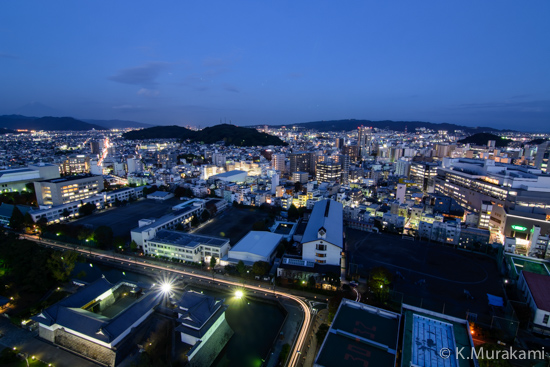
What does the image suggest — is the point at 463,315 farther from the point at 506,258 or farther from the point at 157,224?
the point at 157,224

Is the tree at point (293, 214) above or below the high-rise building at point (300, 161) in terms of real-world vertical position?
below

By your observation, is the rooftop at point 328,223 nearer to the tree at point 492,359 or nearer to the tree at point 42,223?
the tree at point 492,359

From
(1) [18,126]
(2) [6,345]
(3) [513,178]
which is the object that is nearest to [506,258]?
(3) [513,178]

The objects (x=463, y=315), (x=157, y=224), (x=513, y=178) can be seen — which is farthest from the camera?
(x=513, y=178)

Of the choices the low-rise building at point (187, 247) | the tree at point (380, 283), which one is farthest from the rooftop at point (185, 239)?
the tree at point (380, 283)

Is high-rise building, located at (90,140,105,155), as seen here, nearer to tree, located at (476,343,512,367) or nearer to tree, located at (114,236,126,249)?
A: tree, located at (114,236,126,249)

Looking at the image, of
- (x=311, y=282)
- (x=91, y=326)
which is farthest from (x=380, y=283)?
(x=91, y=326)
